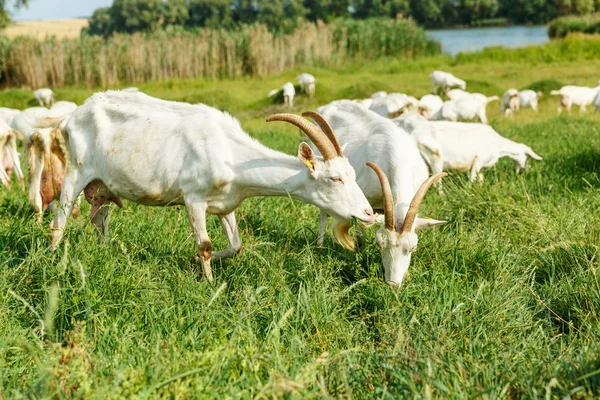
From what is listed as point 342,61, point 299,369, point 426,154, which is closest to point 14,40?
point 342,61

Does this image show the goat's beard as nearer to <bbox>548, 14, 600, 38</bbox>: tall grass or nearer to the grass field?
the grass field

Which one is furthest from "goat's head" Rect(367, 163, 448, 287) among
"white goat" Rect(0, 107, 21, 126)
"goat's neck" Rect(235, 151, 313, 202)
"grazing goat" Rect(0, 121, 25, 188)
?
"white goat" Rect(0, 107, 21, 126)

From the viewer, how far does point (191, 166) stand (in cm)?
489

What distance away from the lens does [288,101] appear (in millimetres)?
19703

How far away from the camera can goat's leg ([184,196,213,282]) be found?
192 inches

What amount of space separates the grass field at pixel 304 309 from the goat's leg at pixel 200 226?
0.16m

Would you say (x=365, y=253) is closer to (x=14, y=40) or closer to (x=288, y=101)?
(x=288, y=101)

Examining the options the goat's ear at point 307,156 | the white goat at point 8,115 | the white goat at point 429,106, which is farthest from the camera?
the white goat at point 429,106

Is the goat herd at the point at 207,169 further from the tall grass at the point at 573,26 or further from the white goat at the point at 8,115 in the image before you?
the tall grass at the point at 573,26

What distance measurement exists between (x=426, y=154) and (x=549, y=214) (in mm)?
1988

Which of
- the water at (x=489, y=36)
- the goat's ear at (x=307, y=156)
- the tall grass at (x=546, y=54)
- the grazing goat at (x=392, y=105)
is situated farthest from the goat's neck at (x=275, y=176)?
the water at (x=489, y=36)

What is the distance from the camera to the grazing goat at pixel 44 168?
6.05m

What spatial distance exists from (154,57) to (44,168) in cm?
2247

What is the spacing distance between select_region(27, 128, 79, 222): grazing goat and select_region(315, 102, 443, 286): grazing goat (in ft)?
8.10
